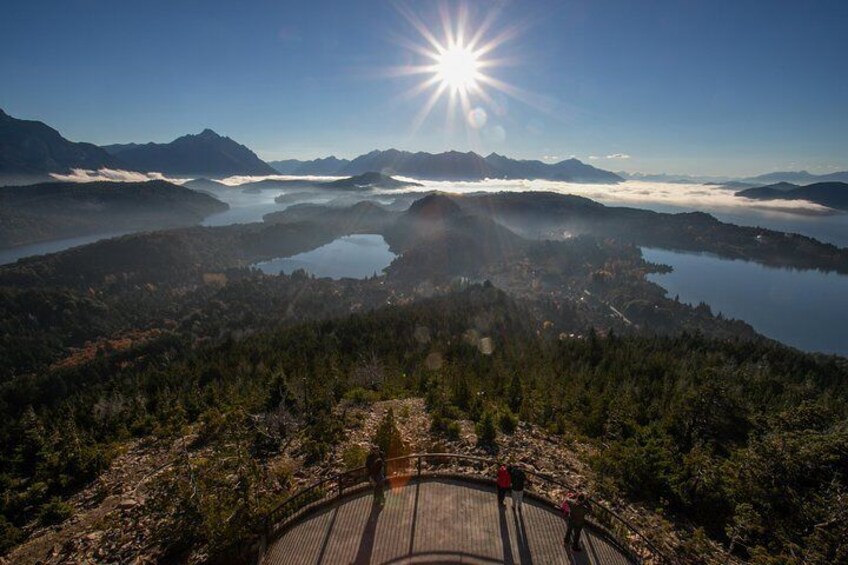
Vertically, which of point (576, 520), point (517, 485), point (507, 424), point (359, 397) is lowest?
point (359, 397)

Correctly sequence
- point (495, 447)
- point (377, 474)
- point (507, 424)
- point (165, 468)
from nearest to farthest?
point (377, 474), point (165, 468), point (495, 447), point (507, 424)

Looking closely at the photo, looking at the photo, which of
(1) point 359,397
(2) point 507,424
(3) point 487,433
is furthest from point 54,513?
(2) point 507,424

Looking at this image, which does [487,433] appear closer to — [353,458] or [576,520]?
[353,458]

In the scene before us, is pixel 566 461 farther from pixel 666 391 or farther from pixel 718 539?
pixel 666 391

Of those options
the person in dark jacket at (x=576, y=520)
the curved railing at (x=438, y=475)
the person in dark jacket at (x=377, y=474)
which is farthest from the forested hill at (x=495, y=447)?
the person in dark jacket at (x=576, y=520)

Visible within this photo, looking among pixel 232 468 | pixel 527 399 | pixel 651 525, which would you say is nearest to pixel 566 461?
pixel 651 525

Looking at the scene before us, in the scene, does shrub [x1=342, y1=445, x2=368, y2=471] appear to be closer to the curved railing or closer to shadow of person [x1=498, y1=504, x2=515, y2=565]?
the curved railing
